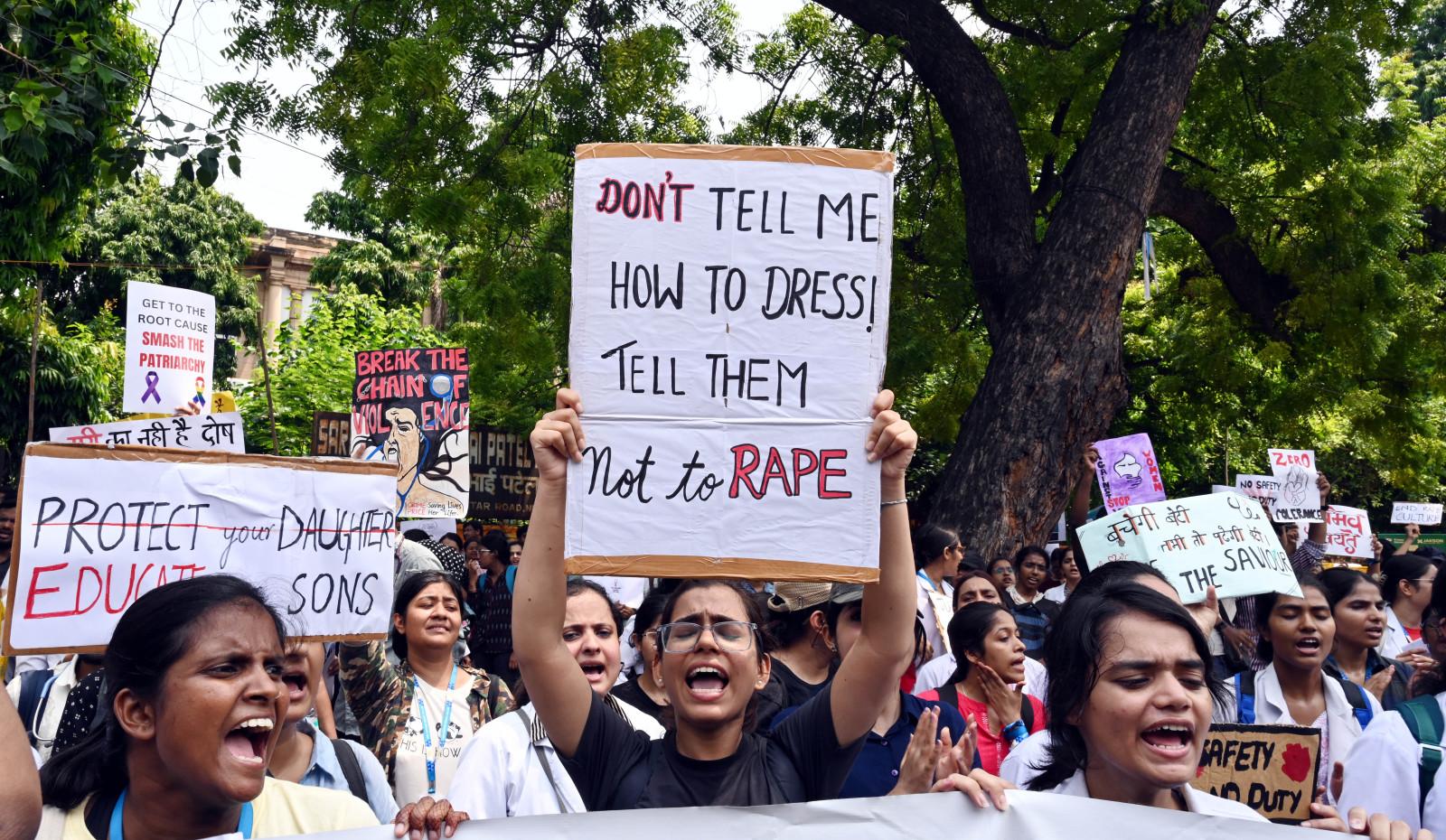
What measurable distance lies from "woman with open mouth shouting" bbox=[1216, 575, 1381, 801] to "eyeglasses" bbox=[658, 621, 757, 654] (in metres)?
2.24

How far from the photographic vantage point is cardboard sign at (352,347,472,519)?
392 inches

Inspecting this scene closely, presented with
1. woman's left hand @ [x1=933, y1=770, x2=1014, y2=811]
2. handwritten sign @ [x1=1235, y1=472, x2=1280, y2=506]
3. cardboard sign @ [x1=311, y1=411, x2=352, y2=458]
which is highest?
cardboard sign @ [x1=311, y1=411, x2=352, y2=458]

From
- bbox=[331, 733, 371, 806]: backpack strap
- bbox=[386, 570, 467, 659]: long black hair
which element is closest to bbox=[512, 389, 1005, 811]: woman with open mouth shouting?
bbox=[331, 733, 371, 806]: backpack strap

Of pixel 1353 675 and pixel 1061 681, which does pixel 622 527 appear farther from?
pixel 1353 675

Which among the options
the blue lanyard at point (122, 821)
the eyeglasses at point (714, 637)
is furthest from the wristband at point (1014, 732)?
the blue lanyard at point (122, 821)

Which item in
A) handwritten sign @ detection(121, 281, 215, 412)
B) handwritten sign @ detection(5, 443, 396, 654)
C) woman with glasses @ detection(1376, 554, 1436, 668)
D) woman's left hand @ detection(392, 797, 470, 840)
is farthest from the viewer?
handwritten sign @ detection(121, 281, 215, 412)

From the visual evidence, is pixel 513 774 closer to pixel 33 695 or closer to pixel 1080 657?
pixel 1080 657

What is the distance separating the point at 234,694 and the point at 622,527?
858 millimetres

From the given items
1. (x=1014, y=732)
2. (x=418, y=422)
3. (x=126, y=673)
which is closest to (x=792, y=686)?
(x=1014, y=732)

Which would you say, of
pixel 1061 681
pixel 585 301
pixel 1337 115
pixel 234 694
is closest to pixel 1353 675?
pixel 1061 681

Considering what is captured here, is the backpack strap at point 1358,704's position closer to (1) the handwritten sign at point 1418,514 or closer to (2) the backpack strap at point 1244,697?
(2) the backpack strap at point 1244,697

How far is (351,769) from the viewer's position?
365cm

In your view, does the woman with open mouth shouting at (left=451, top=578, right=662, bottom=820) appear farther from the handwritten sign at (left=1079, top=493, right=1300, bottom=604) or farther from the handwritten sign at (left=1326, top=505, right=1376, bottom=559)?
the handwritten sign at (left=1326, top=505, right=1376, bottom=559)

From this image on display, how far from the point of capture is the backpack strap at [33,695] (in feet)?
14.7
